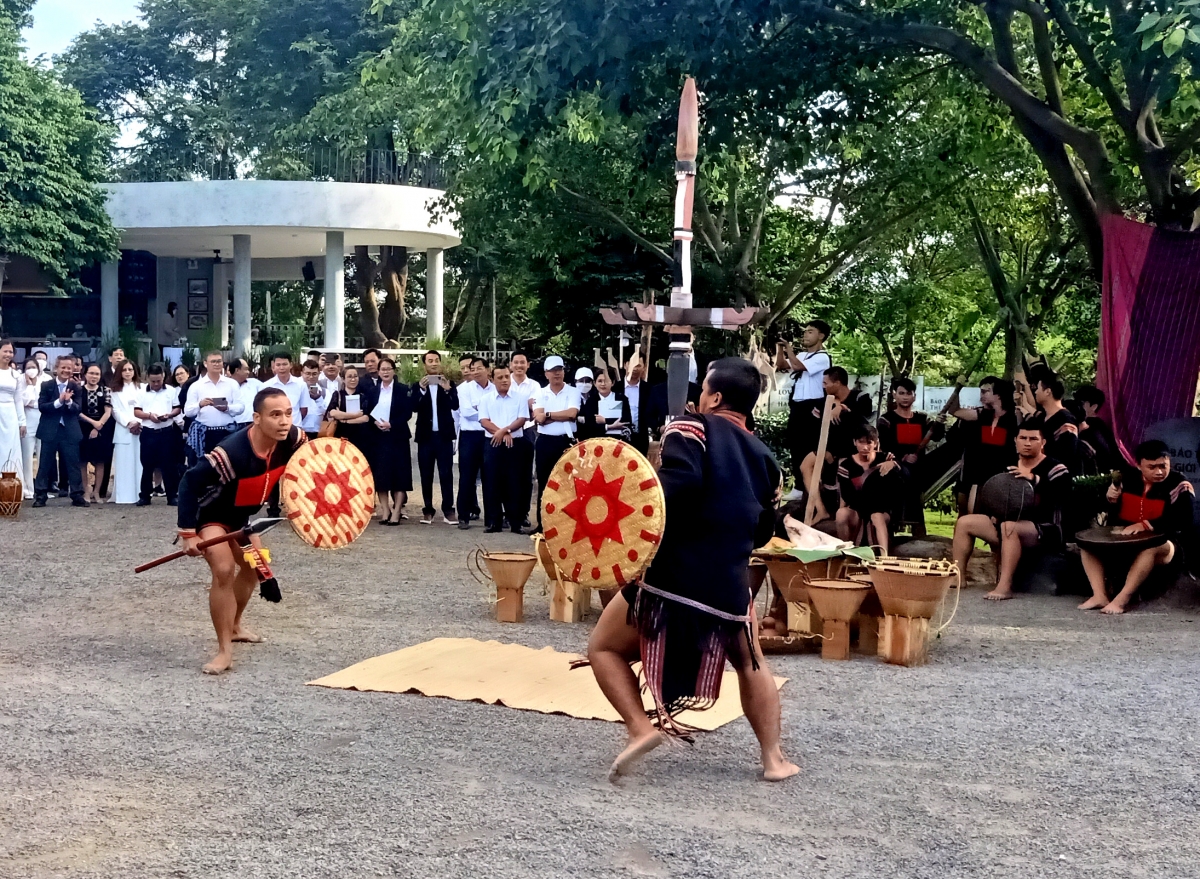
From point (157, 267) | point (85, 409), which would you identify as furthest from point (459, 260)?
point (85, 409)

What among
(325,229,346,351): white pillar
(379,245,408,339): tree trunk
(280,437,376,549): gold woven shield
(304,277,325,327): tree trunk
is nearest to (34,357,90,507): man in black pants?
(280,437,376,549): gold woven shield

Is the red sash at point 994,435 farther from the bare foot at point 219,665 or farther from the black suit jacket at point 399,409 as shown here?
the bare foot at point 219,665

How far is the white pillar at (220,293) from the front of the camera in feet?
113

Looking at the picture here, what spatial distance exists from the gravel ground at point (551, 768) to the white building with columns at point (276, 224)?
60.4 ft

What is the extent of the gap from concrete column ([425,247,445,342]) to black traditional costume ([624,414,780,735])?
25655 millimetres

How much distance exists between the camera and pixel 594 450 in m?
5.28

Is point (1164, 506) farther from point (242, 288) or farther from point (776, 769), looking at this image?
point (242, 288)

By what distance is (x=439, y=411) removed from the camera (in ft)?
44.7

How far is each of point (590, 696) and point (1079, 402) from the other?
22.3 ft

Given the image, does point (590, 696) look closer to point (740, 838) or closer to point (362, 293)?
point (740, 838)

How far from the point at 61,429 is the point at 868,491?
30.0 feet

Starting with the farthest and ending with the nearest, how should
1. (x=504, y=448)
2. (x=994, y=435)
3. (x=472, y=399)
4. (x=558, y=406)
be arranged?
(x=472, y=399), (x=504, y=448), (x=558, y=406), (x=994, y=435)

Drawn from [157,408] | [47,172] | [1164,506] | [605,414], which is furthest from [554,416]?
[47,172]

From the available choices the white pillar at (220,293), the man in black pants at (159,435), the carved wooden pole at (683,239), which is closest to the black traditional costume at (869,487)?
the carved wooden pole at (683,239)
